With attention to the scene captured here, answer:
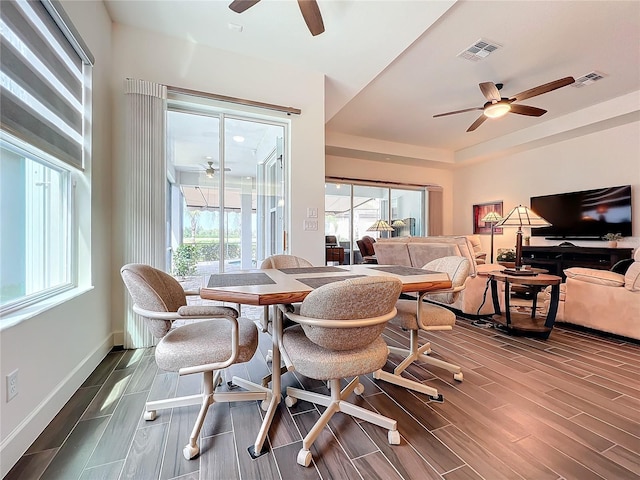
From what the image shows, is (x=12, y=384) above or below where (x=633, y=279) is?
below

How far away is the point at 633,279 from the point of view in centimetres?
266

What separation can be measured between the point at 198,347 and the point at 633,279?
376 cm

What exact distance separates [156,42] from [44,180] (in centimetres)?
186

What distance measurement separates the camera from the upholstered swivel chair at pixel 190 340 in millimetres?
1347

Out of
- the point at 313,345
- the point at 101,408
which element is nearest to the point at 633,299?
the point at 313,345

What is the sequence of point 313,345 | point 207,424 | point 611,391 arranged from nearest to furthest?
point 313,345, point 207,424, point 611,391

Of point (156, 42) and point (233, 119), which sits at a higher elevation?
point (156, 42)

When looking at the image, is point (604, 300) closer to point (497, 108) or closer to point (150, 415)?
point (497, 108)

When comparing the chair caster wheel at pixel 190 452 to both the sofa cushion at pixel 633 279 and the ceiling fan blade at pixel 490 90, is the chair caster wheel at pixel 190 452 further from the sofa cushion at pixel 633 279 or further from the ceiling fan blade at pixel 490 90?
the ceiling fan blade at pixel 490 90

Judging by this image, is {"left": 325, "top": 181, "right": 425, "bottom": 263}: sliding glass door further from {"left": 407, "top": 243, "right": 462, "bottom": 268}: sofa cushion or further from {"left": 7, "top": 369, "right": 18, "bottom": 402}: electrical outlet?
{"left": 7, "top": 369, "right": 18, "bottom": 402}: electrical outlet

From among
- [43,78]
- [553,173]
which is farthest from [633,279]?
[43,78]

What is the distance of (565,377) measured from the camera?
210cm

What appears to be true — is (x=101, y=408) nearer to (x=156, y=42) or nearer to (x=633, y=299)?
(x=156, y=42)

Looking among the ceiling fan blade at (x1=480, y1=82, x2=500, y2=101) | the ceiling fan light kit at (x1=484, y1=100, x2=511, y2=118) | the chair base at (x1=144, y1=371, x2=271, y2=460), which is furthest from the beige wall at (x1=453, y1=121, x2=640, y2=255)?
the chair base at (x1=144, y1=371, x2=271, y2=460)
